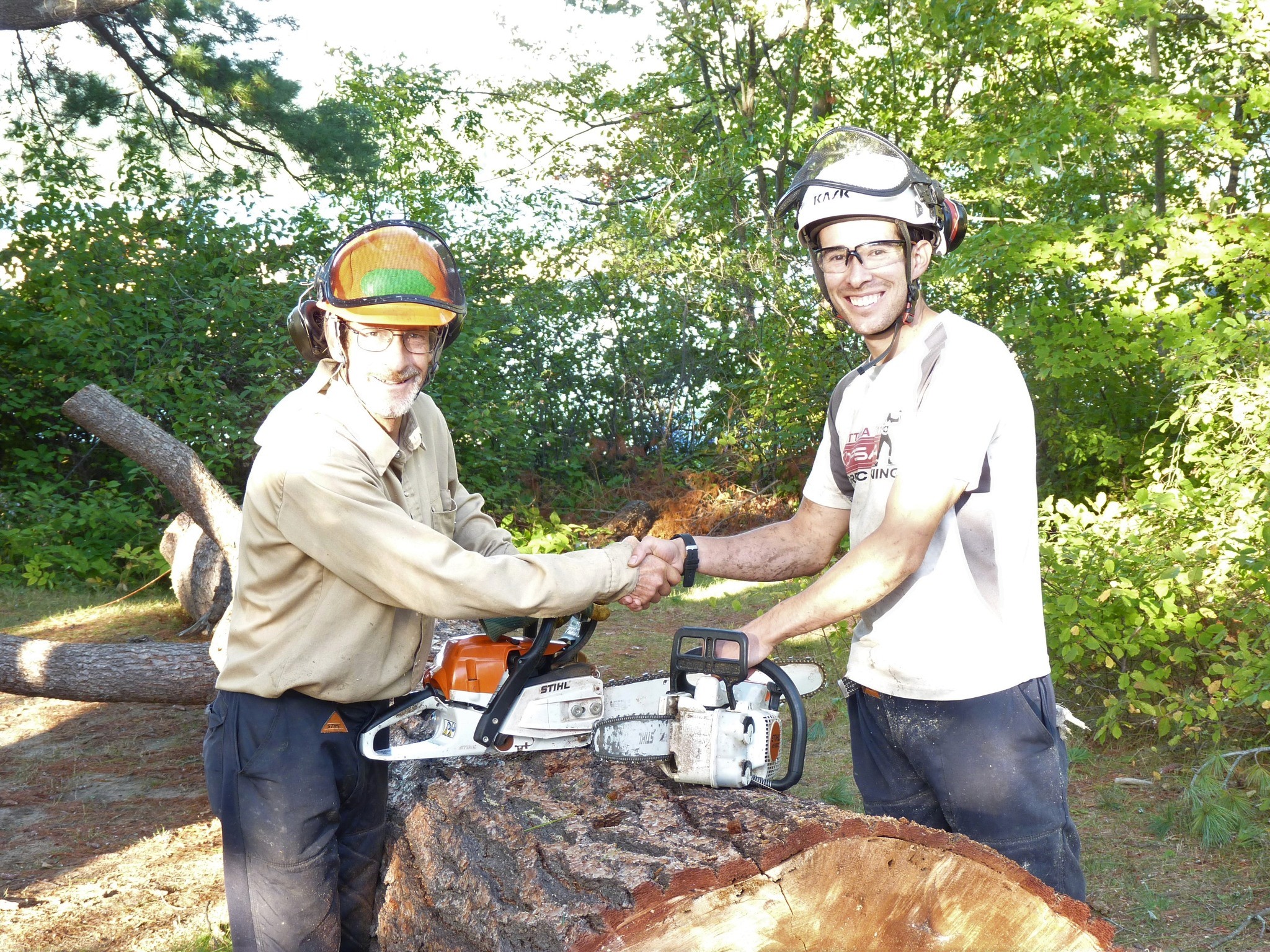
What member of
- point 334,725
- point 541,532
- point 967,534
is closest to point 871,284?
point 967,534

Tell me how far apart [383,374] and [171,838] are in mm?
3210

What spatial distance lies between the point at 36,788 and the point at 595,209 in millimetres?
10963

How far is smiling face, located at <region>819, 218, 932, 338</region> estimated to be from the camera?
2590 millimetres

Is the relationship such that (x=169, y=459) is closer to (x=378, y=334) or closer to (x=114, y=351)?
(x=114, y=351)

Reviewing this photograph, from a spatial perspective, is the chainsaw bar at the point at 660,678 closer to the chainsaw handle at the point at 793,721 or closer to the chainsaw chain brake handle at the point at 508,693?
the chainsaw handle at the point at 793,721

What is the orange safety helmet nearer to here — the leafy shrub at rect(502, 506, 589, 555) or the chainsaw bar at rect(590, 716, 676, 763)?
the chainsaw bar at rect(590, 716, 676, 763)

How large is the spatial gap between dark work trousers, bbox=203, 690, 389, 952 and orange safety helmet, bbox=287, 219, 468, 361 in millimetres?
1008

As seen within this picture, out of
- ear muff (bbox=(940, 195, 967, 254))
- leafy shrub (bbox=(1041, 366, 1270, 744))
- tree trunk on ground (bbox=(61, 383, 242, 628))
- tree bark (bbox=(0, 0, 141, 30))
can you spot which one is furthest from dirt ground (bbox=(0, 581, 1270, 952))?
tree bark (bbox=(0, 0, 141, 30))

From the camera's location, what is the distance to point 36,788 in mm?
5277

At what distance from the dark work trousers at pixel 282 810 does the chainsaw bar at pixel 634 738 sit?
2.15 feet

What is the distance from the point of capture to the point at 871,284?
8.53 ft

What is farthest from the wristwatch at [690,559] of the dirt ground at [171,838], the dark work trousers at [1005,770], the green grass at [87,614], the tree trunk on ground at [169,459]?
the green grass at [87,614]

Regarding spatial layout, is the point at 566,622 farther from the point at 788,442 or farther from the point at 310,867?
the point at 788,442

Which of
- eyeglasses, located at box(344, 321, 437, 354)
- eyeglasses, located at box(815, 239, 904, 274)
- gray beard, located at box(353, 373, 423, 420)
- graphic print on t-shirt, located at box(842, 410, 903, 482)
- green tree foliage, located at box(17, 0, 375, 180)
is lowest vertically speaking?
graphic print on t-shirt, located at box(842, 410, 903, 482)
